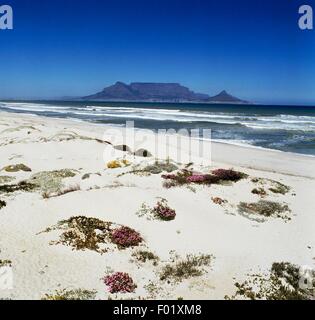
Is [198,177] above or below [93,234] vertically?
above

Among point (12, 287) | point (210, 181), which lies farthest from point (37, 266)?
point (210, 181)

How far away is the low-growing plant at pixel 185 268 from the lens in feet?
36.4

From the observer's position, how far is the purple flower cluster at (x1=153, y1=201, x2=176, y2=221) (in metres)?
14.8

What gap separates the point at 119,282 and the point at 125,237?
2.54 m

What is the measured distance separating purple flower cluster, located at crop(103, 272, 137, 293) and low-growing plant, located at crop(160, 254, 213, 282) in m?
0.95

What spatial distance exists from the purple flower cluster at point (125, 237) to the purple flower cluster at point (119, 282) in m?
1.81

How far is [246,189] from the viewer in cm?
1888

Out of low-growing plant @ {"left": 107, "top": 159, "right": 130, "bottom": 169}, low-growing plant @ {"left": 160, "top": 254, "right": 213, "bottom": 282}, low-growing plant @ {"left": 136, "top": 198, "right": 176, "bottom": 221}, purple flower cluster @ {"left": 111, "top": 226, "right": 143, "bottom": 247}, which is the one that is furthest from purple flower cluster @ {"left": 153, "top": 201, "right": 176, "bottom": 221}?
low-growing plant @ {"left": 107, "top": 159, "right": 130, "bottom": 169}

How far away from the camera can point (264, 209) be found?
16391mm

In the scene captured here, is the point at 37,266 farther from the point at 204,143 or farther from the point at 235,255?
the point at 204,143

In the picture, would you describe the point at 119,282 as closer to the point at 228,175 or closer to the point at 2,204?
the point at 2,204
